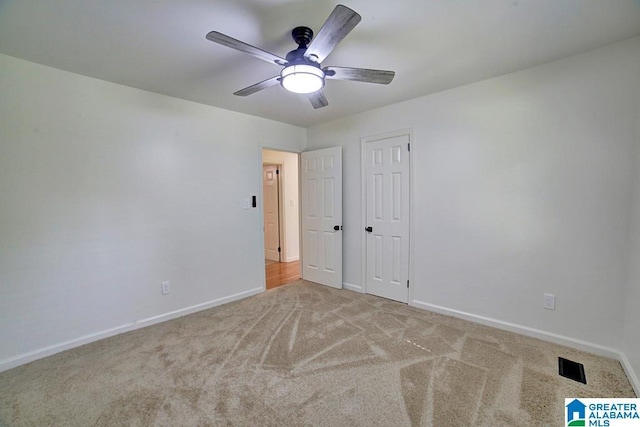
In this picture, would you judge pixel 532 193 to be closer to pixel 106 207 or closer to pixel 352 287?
pixel 352 287

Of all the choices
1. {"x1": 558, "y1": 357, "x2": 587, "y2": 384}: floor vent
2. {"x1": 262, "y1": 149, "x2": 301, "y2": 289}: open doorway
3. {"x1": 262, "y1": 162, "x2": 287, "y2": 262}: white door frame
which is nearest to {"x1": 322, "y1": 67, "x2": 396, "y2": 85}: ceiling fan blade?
{"x1": 558, "y1": 357, "x2": 587, "y2": 384}: floor vent

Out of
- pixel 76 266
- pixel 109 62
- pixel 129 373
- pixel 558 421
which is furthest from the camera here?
pixel 76 266

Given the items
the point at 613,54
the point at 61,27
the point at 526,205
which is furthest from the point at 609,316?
the point at 61,27

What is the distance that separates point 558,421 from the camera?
5.04 ft

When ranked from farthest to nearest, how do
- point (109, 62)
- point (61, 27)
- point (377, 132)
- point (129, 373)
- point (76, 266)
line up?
point (377, 132) < point (76, 266) < point (109, 62) < point (129, 373) < point (61, 27)

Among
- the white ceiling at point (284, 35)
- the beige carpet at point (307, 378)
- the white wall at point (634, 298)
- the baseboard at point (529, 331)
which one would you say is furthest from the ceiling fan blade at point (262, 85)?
the baseboard at point (529, 331)

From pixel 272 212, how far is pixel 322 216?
6.67 feet

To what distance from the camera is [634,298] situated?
1.90m

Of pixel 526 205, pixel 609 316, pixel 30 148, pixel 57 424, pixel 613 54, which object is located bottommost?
pixel 57 424

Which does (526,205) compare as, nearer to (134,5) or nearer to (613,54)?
(613,54)

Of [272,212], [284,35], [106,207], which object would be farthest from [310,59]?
[272,212]

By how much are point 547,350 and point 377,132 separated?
8.89ft

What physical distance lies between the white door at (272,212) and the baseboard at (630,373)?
4784 millimetres

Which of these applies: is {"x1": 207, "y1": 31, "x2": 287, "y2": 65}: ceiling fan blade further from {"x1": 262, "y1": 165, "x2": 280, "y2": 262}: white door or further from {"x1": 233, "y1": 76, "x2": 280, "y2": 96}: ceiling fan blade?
{"x1": 262, "y1": 165, "x2": 280, "y2": 262}: white door
